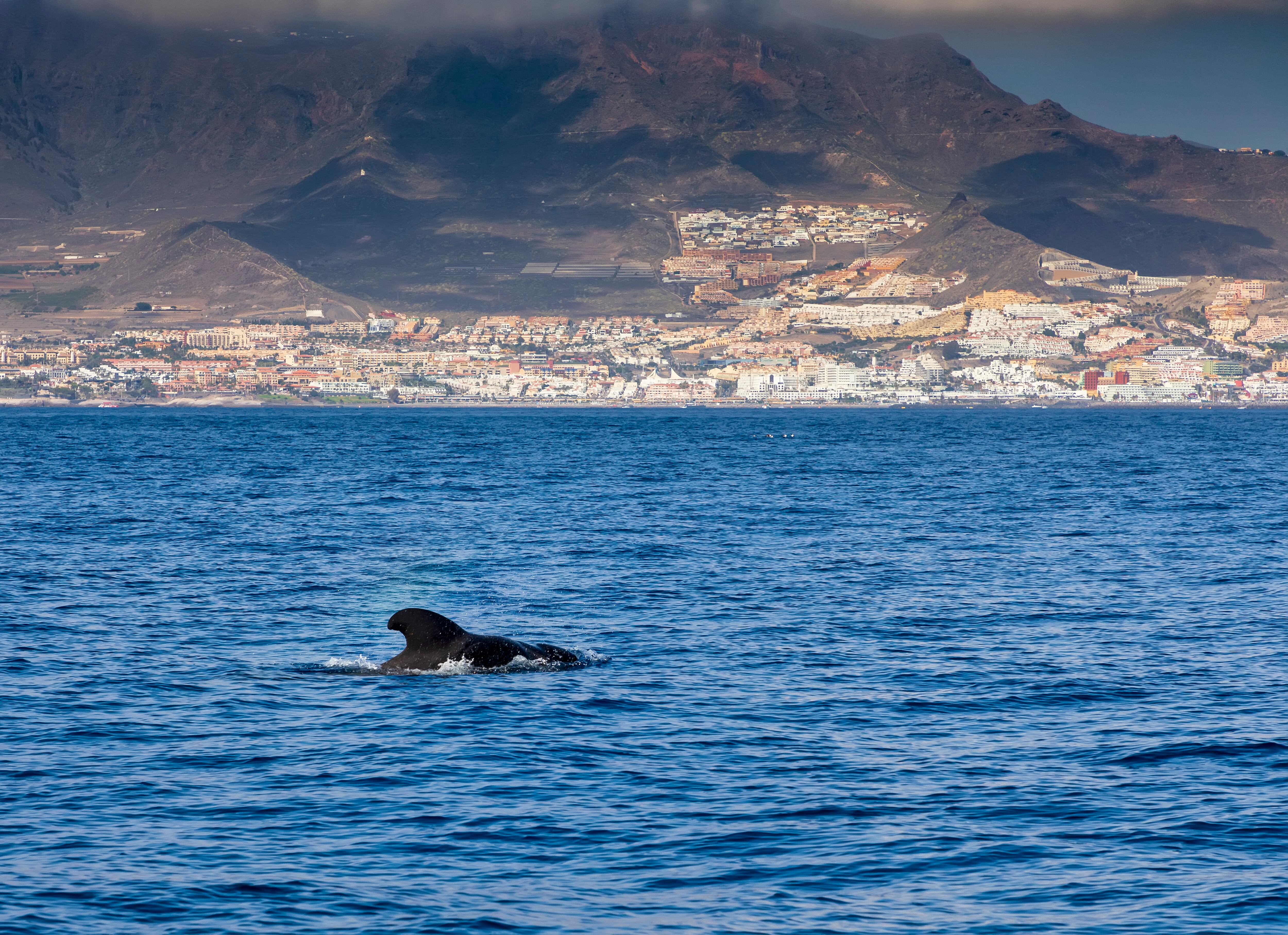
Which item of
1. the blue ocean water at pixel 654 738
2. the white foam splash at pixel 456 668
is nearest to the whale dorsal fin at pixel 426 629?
the white foam splash at pixel 456 668

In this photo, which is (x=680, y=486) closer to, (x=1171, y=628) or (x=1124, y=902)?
(x=1171, y=628)

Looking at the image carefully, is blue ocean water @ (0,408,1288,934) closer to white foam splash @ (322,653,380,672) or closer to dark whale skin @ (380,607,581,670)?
white foam splash @ (322,653,380,672)

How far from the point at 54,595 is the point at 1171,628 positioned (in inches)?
1163

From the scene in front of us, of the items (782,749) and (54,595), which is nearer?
(782,749)

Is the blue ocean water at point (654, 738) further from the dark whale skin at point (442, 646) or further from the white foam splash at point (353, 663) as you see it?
the dark whale skin at point (442, 646)

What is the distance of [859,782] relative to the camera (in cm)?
2045

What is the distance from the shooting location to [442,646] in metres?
28.8

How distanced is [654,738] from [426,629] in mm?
7366

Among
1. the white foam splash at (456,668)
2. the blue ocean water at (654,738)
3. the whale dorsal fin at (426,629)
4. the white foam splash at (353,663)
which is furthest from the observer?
the white foam splash at (353,663)

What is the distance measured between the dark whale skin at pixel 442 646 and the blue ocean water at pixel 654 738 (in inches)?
23.5

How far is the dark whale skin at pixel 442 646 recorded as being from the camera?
2853 centimetres

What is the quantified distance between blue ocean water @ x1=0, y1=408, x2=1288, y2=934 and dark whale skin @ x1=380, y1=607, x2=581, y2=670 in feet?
1.96

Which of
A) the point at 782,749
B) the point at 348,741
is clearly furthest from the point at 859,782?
the point at 348,741

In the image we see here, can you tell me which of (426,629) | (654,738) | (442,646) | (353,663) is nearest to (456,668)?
(442,646)
